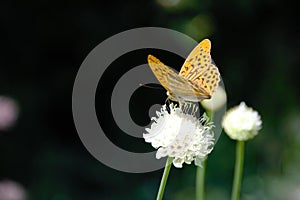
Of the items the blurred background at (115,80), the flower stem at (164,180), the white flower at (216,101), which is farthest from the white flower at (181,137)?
the blurred background at (115,80)

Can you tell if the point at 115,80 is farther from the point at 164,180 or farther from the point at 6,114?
the point at 164,180

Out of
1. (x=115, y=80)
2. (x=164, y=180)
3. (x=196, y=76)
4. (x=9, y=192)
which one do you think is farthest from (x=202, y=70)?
(x=115, y=80)

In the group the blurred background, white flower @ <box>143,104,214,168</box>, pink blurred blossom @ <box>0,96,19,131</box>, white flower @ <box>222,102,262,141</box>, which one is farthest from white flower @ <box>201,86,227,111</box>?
the blurred background

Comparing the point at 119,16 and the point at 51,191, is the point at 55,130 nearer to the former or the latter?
the point at 51,191

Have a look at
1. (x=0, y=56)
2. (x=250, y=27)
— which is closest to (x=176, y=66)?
(x=250, y=27)

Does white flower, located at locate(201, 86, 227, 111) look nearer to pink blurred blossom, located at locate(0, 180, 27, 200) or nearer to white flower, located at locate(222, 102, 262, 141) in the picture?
white flower, located at locate(222, 102, 262, 141)

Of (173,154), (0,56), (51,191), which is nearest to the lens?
(173,154)

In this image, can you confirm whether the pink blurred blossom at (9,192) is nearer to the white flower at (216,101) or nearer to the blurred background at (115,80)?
the blurred background at (115,80)
